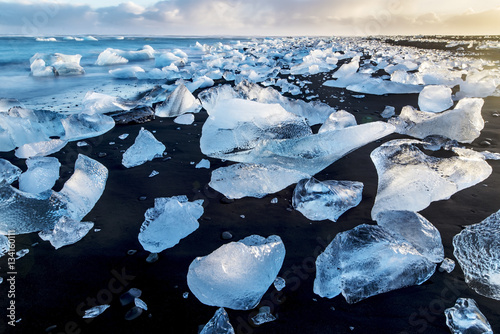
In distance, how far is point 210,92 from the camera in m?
3.23

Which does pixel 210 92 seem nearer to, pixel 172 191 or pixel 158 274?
pixel 172 191

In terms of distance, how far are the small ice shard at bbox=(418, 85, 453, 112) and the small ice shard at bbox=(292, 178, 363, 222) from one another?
2562mm

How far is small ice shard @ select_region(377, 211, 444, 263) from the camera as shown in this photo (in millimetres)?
1122

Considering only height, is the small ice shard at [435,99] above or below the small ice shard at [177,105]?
above

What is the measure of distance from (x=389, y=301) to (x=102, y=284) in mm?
1105

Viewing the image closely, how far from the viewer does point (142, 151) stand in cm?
210

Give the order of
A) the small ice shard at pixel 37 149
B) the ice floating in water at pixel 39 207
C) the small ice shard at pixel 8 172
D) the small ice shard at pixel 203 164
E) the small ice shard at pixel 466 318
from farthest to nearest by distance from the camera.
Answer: the small ice shard at pixel 37 149
the small ice shard at pixel 203 164
the small ice shard at pixel 8 172
the ice floating in water at pixel 39 207
the small ice shard at pixel 466 318

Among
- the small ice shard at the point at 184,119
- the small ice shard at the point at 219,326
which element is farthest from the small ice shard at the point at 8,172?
the small ice shard at the point at 219,326

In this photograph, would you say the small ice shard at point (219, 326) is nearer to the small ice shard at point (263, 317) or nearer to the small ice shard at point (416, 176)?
the small ice shard at point (263, 317)

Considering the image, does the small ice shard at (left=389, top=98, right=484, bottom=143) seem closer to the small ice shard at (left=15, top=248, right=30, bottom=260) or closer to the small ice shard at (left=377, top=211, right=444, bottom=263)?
the small ice shard at (left=377, top=211, right=444, bottom=263)

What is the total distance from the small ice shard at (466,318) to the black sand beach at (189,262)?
3cm

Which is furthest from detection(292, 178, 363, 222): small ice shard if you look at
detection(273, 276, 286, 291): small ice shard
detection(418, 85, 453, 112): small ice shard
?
detection(418, 85, 453, 112): small ice shard

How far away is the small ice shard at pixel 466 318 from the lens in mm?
858

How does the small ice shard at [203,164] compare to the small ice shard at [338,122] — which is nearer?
the small ice shard at [203,164]
